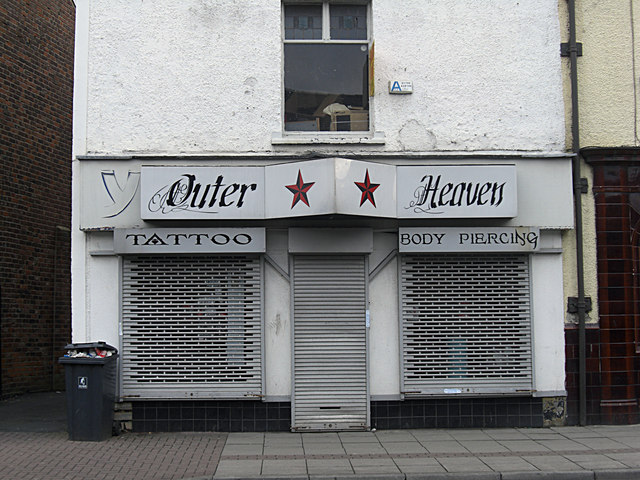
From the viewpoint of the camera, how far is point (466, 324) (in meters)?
9.51

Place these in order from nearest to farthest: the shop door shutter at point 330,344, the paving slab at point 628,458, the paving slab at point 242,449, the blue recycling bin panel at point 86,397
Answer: the paving slab at point 628,458
the paving slab at point 242,449
the blue recycling bin panel at point 86,397
the shop door shutter at point 330,344

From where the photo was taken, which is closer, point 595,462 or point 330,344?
point 595,462

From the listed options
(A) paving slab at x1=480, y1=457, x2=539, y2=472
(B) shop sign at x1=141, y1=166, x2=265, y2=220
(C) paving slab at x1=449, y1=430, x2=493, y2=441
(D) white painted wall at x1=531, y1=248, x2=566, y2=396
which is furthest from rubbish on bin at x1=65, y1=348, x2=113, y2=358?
(D) white painted wall at x1=531, y1=248, x2=566, y2=396

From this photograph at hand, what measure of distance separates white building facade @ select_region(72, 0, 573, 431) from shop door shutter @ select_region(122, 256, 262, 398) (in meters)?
0.03

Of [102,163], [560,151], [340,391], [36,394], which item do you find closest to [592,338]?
[560,151]

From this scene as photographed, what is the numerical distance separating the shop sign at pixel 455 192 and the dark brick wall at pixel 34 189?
7483 millimetres

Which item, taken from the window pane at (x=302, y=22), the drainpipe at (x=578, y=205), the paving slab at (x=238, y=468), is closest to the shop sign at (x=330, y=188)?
the window pane at (x=302, y=22)

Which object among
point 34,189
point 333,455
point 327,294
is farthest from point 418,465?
point 34,189

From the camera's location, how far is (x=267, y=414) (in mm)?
9281

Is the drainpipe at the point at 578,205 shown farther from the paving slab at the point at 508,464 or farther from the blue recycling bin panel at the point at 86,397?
the blue recycling bin panel at the point at 86,397

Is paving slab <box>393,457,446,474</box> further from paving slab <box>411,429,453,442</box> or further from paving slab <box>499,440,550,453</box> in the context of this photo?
paving slab <box>499,440,550,453</box>

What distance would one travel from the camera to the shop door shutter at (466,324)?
30.9ft

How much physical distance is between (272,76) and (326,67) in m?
0.95

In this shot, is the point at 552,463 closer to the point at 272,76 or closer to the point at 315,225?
the point at 315,225
